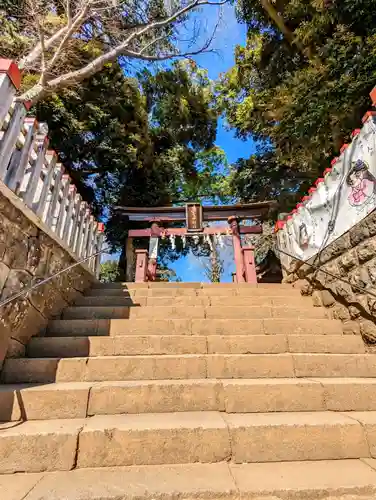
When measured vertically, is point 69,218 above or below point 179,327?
above

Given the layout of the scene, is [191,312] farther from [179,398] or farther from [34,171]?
[34,171]

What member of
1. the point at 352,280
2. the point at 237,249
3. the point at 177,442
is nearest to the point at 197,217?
the point at 237,249

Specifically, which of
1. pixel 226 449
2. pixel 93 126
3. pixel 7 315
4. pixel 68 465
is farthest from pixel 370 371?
pixel 93 126

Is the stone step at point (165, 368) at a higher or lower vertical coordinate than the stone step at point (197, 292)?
lower

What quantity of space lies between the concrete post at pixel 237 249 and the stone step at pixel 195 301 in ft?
11.8

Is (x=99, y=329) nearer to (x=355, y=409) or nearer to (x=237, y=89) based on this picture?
(x=355, y=409)

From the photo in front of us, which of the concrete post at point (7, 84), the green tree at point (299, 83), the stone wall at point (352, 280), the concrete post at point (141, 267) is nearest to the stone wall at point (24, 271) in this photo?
the concrete post at point (7, 84)

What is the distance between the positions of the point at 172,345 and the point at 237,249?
6.33 m

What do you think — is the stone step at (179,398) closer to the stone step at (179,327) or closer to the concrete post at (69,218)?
the stone step at (179,327)

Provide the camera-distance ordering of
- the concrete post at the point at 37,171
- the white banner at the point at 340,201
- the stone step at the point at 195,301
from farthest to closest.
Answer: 1. the stone step at the point at 195,301
2. the white banner at the point at 340,201
3. the concrete post at the point at 37,171

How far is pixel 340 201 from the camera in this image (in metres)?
3.54

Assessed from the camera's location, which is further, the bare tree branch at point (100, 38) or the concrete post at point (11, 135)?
the bare tree branch at point (100, 38)

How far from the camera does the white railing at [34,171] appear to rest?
2541mm

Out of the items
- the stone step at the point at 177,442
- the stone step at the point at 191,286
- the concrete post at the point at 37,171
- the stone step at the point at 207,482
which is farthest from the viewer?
the stone step at the point at 191,286
